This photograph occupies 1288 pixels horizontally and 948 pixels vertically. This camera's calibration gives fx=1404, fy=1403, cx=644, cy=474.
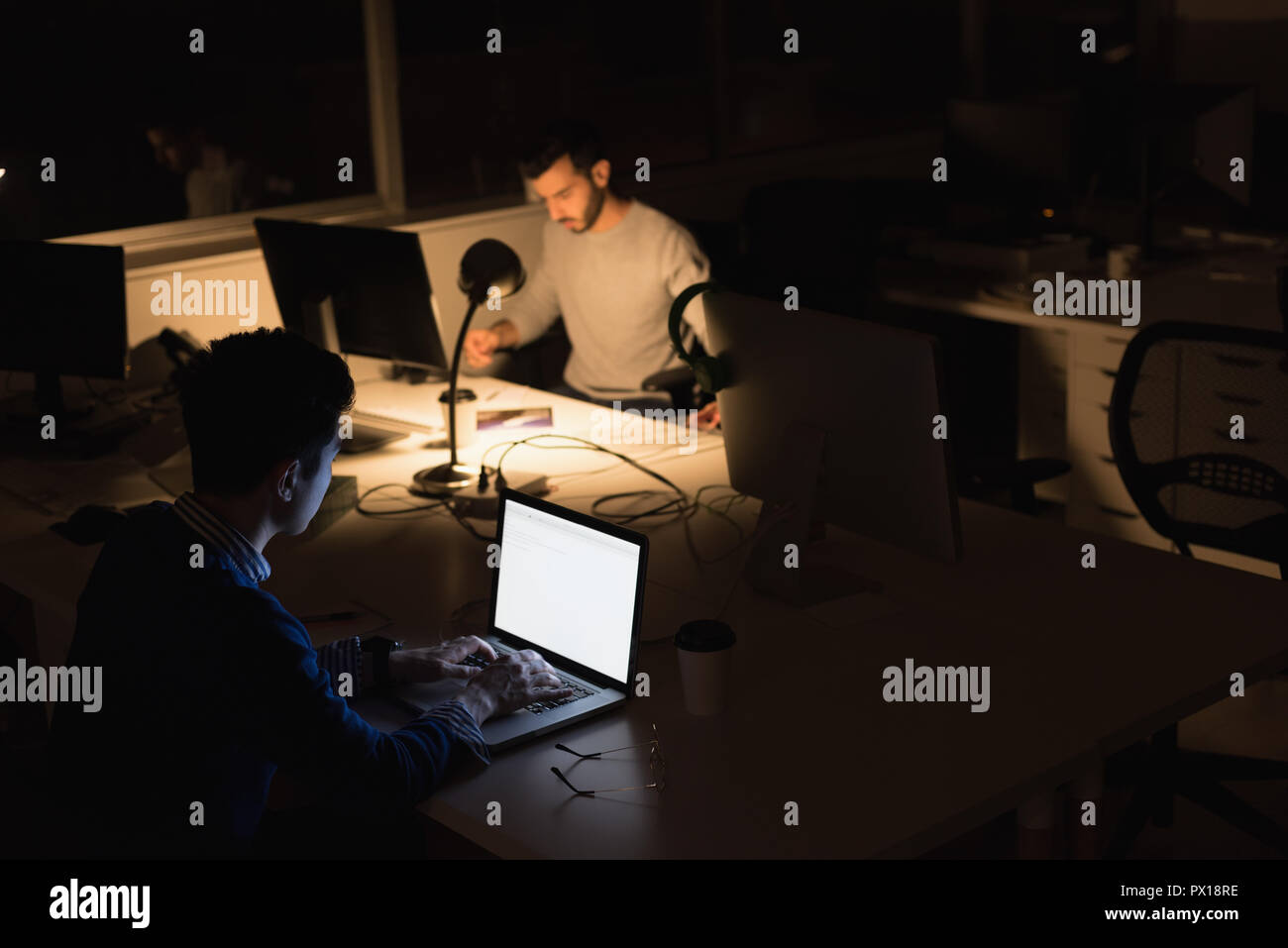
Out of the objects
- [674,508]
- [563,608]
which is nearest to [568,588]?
[563,608]

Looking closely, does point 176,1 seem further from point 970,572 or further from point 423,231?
point 970,572

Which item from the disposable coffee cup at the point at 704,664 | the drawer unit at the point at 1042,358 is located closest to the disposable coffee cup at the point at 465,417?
the disposable coffee cup at the point at 704,664

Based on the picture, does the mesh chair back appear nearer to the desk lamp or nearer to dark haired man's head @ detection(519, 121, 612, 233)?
the desk lamp

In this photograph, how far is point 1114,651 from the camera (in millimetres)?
2088

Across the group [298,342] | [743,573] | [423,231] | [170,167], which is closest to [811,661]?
[743,573]

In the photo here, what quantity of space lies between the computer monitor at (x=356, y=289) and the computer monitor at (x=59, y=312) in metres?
0.38

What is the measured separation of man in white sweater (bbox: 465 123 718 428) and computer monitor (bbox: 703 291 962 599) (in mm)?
1337

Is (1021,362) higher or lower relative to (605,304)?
lower

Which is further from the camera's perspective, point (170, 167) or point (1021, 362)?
point (1021, 362)

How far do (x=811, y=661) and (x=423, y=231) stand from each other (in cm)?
253

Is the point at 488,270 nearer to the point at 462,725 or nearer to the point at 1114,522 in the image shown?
the point at 462,725

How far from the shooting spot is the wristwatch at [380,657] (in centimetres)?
205

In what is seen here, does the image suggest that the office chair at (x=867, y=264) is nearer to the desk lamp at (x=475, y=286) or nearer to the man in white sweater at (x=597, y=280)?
the man in white sweater at (x=597, y=280)

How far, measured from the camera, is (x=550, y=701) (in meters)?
1.96
